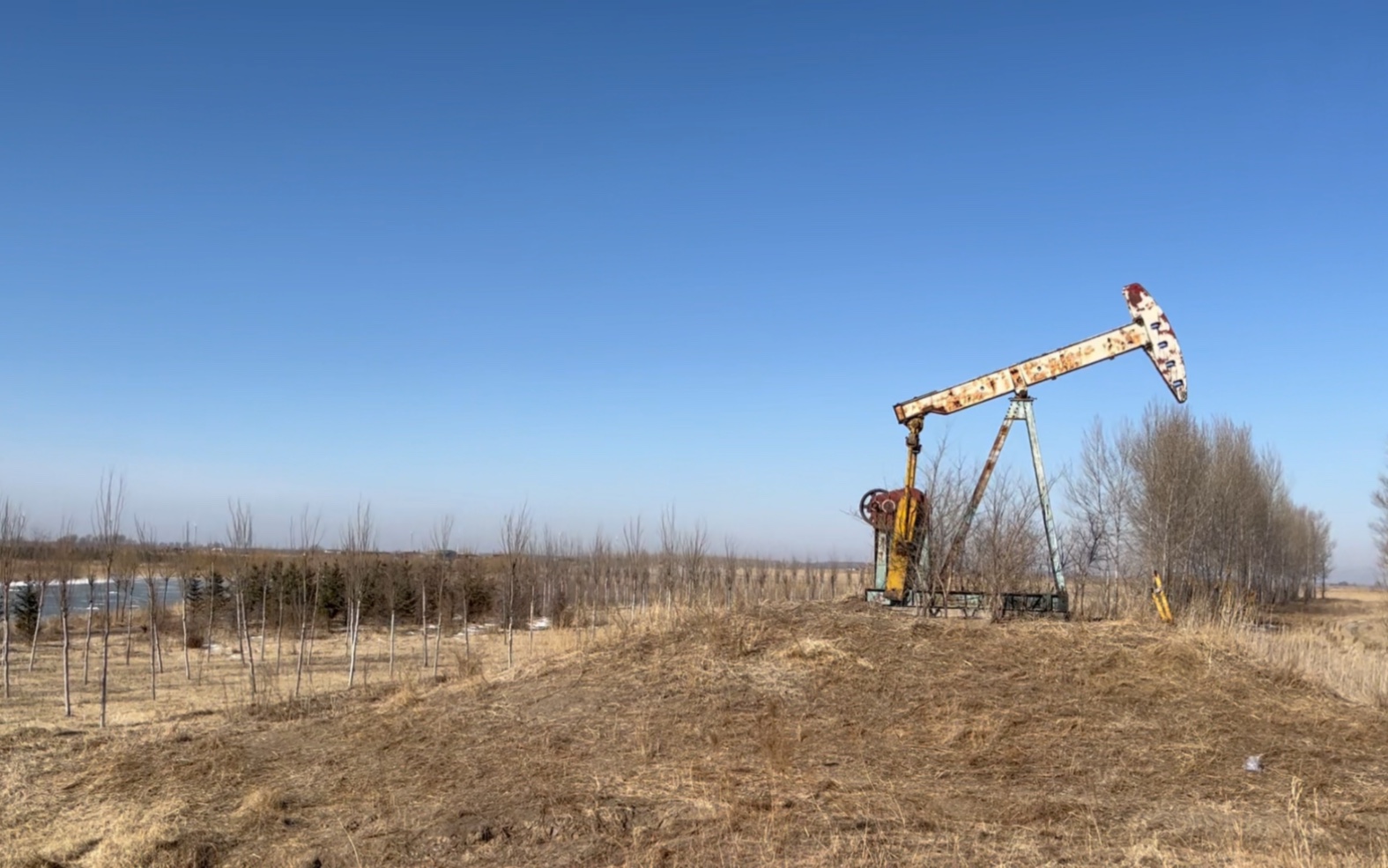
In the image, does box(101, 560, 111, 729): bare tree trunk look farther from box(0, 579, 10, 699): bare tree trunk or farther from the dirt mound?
box(0, 579, 10, 699): bare tree trunk

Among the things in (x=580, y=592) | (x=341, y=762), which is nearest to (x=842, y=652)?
(x=341, y=762)

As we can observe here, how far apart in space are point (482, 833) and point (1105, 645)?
7345mm

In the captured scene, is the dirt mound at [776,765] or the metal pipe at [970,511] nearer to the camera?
the dirt mound at [776,765]

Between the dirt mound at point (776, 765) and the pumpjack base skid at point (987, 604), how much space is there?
0.72m

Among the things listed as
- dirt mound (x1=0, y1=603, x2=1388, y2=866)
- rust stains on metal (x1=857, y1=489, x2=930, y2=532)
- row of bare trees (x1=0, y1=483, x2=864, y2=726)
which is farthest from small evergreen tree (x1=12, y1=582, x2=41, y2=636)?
rust stains on metal (x1=857, y1=489, x2=930, y2=532)

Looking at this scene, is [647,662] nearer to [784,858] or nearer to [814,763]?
[814,763]

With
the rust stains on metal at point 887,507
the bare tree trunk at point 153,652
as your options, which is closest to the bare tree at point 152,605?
the bare tree trunk at point 153,652

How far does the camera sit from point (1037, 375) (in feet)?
39.7

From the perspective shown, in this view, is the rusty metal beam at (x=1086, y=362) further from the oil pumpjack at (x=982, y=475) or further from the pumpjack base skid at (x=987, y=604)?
the pumpjack base skid at (x=987, y=604)

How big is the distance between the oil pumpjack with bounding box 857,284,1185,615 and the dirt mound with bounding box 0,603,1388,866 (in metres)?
0.77

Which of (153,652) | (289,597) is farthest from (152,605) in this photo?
(289,597)

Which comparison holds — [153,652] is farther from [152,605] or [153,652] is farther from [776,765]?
[776,765]

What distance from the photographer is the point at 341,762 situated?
9305 millimetres

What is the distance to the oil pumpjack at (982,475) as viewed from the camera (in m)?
11.7
